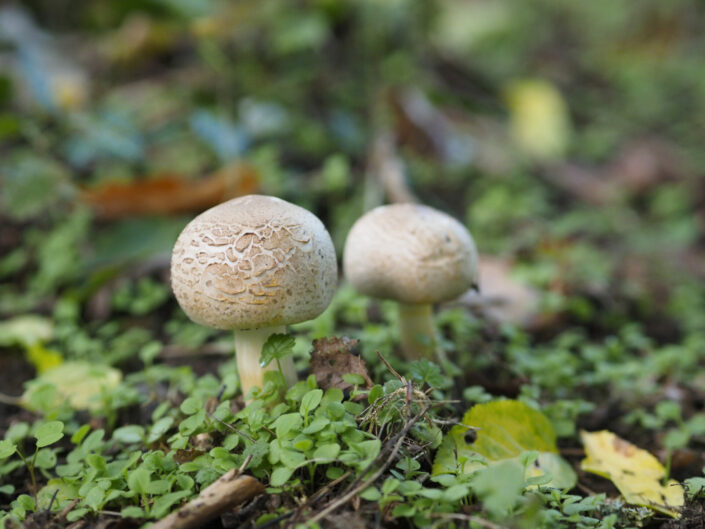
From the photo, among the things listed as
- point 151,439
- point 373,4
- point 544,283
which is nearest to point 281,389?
point 151,439

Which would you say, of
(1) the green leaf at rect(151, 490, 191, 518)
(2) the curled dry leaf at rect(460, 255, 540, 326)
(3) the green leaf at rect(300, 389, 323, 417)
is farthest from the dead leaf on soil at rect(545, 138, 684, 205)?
(1) the green leaf at rect(151, 490, 191, 518)

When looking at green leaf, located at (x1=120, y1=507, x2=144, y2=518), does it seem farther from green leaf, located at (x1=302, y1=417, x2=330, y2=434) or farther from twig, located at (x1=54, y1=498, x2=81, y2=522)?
green leaf, located at (x1=302, y1=417, x2=330, y2=434)

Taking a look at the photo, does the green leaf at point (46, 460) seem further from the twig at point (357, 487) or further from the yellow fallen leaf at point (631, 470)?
the yellow fallen leaf at point (631, 470)

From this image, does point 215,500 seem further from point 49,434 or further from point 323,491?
point 49,434

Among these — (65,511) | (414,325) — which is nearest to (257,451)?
(65,511)

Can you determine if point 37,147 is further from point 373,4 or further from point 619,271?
point 619,271

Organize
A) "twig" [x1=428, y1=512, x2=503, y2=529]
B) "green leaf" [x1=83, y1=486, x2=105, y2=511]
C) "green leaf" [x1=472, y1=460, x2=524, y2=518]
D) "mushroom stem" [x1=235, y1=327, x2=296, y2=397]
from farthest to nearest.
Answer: "mushroom stem" [x1=235, y1=327, x2=296, y2=397]
"green leaf" [x1=83, y1=486, x2=105, y2=511]
"twig" [x1=428, y1=512, x2=503, y2=529]
"green leaf" [x1=472, y1=460, x2=524, y2=518]
